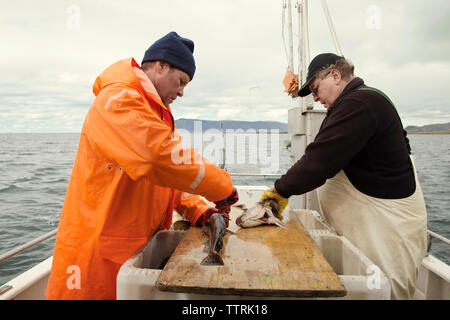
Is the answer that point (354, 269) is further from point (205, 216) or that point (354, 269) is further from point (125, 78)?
point (125, 78)

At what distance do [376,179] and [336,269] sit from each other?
80 centimetres

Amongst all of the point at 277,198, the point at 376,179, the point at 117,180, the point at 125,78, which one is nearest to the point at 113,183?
the point at 117,180

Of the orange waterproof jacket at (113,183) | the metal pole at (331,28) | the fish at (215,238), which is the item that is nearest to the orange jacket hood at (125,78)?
the orange waterproof jacket at (113,183)

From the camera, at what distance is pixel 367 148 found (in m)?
2.17

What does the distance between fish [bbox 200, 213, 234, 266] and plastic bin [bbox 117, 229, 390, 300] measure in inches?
7.9

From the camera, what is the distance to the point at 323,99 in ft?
8.82

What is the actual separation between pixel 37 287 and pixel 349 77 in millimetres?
3727

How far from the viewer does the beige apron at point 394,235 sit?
2.07m

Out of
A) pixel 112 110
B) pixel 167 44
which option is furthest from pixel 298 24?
pixel 112 110

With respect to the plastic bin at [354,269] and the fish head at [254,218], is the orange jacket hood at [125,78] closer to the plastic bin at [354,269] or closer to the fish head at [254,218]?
the fish head at [254,218]

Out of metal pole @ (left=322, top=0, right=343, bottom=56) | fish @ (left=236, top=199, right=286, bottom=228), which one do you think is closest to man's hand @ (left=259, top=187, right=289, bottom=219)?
fish @ (left=236, top=199, right=286, bottom=228)

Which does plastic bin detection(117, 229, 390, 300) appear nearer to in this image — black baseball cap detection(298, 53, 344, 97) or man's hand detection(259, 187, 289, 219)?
man's hand detection(259, 187, 289, 219)

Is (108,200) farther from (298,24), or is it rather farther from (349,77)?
(298,24)

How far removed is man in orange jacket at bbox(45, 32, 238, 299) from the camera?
164 cm
